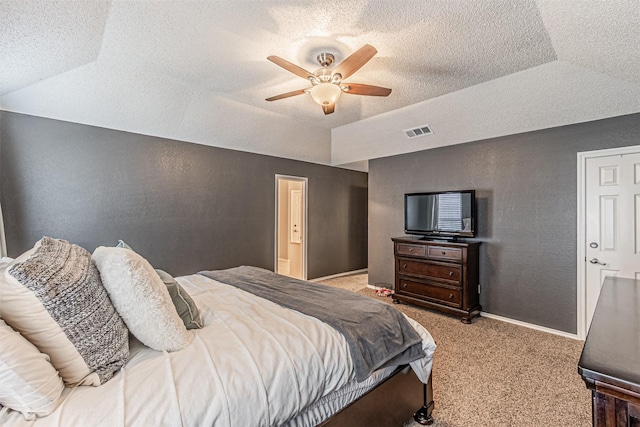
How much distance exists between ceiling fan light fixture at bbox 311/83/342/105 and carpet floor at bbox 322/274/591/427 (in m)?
2.50

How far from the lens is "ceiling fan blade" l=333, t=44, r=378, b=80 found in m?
2.08

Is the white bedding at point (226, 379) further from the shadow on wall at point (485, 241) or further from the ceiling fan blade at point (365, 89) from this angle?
→ the shadow on wall at point (485, 241)

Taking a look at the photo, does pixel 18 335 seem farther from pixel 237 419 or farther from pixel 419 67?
pixel 419 67

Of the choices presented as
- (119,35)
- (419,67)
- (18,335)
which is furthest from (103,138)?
(419,67)

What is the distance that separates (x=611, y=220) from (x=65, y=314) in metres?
4.46

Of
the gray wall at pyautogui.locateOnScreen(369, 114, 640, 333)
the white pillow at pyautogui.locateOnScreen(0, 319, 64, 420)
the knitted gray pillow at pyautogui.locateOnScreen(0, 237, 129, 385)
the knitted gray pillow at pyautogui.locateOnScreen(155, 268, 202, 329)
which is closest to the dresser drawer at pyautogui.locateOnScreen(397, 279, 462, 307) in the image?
the gray wall at pyautogui.locateOnScreen(369, 114, 640, 333)

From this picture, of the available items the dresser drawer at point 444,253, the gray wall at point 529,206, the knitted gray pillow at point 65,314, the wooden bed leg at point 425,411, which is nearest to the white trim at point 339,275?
the dresser drawer at point 444,253

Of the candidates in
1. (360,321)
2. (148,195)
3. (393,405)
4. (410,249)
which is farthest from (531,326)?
(148,195)

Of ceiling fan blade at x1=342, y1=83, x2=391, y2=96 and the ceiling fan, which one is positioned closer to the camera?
the ceiling fan

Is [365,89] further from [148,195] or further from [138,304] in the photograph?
[148,195]

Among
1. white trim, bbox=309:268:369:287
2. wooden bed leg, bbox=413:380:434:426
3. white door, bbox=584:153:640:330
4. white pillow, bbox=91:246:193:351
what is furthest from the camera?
white trim, bbox=309:268:369:287

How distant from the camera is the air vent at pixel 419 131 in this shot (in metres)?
4.13

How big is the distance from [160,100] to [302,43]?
6.47ft

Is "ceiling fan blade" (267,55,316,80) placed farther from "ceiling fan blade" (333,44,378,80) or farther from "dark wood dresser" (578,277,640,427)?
"dark wood dresser" (578,277,640,427)
